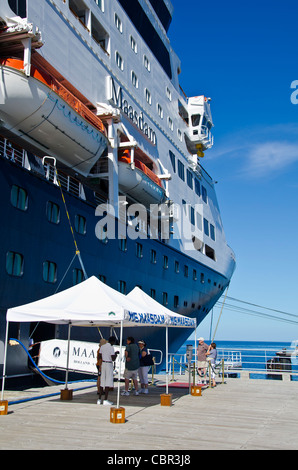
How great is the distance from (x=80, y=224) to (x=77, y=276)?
189 centimetres

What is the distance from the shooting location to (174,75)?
31.0 metres

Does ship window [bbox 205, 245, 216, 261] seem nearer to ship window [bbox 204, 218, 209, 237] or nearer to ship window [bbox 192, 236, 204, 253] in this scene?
ship window [bbox 204, 218, 209, 237]

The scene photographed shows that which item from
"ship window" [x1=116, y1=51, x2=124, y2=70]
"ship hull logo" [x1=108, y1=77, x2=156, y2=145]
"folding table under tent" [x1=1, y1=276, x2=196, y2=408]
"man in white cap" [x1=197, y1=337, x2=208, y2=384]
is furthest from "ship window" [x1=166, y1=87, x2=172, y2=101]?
"folding table under tent" [x1=1, y1=276, x2=196, y2=408]

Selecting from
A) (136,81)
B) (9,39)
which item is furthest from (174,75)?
(9,39)

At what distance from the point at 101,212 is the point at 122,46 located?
391 inches

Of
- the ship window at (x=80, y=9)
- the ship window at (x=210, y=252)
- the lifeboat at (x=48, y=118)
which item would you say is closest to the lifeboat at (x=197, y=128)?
the ship window at (x=210, y=252)

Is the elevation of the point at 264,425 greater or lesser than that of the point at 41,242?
lesser

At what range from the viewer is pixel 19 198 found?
13164 millimetres

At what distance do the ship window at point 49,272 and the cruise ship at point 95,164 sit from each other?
3 cm

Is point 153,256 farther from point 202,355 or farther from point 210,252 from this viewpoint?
point 210,252

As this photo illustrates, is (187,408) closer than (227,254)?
Yes

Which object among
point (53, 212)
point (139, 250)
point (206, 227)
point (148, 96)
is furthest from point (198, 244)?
point (53, 212)

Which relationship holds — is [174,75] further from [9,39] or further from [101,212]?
[9,39]

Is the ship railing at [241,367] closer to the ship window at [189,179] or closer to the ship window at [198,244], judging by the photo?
the ship window at [198,244]
